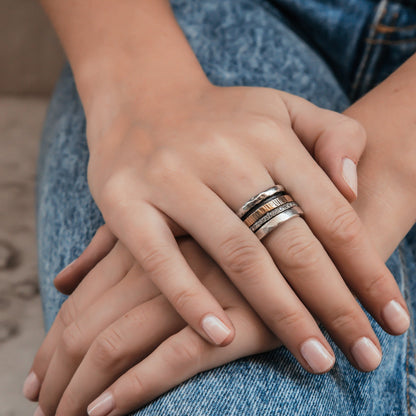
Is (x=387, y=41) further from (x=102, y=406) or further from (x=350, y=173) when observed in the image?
(x=102, y=406)

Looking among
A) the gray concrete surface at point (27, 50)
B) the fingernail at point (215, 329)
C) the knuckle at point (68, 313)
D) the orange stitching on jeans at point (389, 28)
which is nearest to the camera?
the fingernail at point (215, 329)

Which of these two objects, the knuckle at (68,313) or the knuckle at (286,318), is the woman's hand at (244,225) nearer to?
the knuckle at (286,318)

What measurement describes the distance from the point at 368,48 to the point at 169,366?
0.58 meters

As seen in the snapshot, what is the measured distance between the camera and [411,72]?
2.14ft

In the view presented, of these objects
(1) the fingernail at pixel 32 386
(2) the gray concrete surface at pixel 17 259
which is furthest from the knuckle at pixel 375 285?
(2) the gray concrete surface at pixel 17 259

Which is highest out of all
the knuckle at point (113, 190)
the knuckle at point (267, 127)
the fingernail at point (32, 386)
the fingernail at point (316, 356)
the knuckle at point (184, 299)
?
the knuckle at point (113, 190)

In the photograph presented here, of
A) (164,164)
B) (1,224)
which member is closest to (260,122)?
(164,164)

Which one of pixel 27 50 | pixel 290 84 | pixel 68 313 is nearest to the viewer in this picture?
pixel 68 313

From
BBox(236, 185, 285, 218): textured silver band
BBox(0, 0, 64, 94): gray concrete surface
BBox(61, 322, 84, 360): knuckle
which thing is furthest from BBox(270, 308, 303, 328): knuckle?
BBox(0, 0, 64, 94): gray concrete surface

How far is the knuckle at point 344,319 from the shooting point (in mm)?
480

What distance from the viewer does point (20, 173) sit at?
3.98ft

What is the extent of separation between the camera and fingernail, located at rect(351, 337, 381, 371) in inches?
18.7

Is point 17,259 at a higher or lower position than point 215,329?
lower

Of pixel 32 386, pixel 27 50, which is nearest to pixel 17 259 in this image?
pixel 32 386
